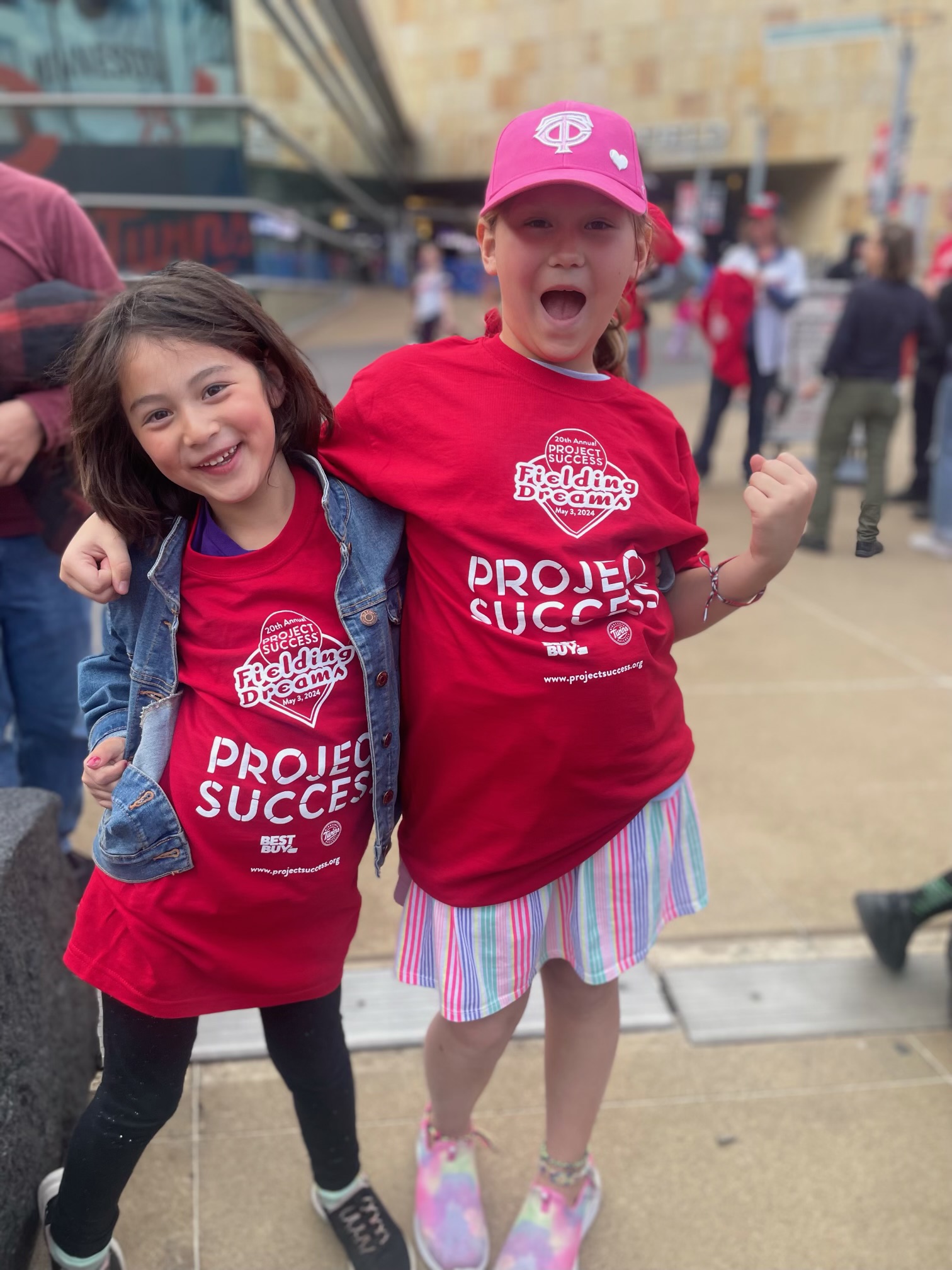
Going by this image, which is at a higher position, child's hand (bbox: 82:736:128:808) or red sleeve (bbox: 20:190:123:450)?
red sleeve (bbox: 20:190:123:450)

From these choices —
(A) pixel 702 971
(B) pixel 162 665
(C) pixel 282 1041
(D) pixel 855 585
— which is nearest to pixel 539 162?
(B) pixel 162 665

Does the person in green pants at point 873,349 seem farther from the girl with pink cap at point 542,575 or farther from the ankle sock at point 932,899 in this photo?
the girl with pink cap at point 542,575

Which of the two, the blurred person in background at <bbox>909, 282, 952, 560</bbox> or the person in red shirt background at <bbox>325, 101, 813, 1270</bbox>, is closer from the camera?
the person in red shirt background at <bbox>325, 101, 813, 1270</bbox>

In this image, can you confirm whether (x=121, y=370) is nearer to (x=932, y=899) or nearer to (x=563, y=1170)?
(x=563, y=1170)

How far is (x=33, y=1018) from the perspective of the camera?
1.79 m

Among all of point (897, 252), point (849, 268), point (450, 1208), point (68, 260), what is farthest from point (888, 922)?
point (849, 268)

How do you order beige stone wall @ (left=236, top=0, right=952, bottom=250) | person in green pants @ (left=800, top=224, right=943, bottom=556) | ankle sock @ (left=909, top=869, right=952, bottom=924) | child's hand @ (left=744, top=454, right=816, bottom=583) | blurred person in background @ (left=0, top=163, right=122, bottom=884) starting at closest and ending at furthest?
child's hand @ (left=744, top=454, right=816, bottom=583) → blurred person in background @ (left=0, top=163, right=122, bottom=884) → ankle sock @ (left=909, top=869, right=952, bottom=924) → person in green pants @ (left=800, top=224, right=943, bottom=556) → beige stone wall @ (left=236, top=0, right=952, bottom=250)

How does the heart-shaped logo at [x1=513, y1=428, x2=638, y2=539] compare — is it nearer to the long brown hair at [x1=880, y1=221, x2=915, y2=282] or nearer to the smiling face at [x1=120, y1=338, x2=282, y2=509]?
the smiling face at [x1=120, y1=338, x2=282, y2=509]

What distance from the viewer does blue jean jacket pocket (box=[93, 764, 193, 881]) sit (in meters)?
1.42

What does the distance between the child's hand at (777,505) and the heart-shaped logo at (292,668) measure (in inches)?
24.2

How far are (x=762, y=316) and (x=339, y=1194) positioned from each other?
725 centimetres

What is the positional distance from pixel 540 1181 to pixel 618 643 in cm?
101

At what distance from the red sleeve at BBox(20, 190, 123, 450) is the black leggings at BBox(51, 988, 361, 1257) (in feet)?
3.82

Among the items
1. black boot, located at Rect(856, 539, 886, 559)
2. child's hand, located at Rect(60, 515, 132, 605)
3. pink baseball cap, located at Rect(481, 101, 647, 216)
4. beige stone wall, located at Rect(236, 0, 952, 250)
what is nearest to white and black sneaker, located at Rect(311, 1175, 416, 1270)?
child's hand, located at Rect(60, 515, 132, 605)
